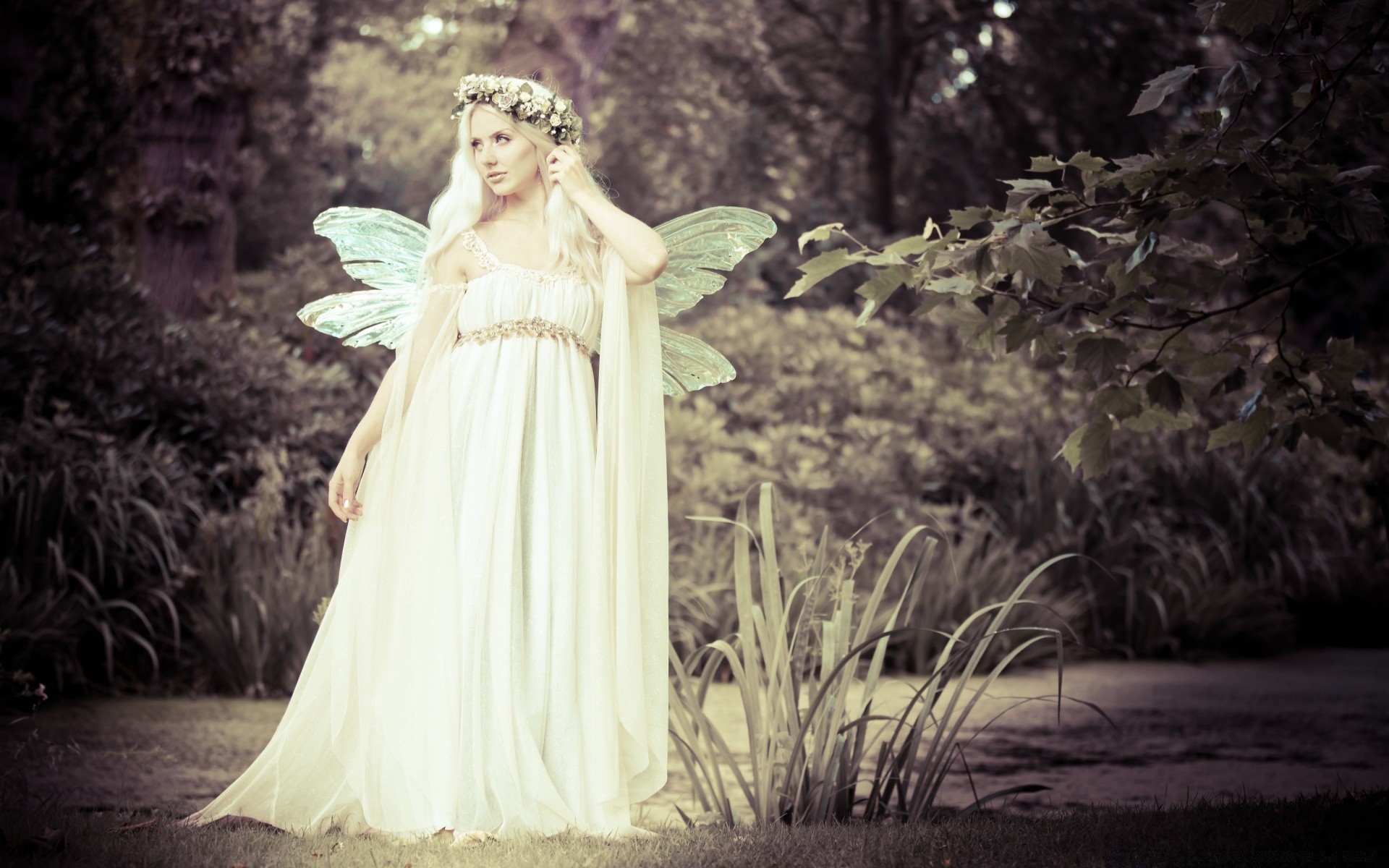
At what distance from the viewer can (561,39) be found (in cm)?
736

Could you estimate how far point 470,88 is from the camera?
338cm

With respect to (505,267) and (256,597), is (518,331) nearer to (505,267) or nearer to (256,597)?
(505,267)

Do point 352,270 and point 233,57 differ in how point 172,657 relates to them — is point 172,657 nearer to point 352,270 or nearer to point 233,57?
point 352,270

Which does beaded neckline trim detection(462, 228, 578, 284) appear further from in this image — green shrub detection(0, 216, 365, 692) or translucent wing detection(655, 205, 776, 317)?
green shrub detection(0, 216, 365, 692)

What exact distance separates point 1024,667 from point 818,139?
9.84 meters

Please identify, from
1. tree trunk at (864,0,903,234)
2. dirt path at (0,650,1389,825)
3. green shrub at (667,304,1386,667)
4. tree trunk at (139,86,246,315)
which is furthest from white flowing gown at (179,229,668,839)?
tree trunk at (864,0,903,234)

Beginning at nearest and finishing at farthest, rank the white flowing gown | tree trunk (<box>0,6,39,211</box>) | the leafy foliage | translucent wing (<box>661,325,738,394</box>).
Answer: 1. the leafy foliage
2. the white flowing gown
3. translucent wing (<box>661,325,738,394</box>)
4. tree trunk (<box>0,6,39,211</box>)

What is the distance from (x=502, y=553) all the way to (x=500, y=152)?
A: 3.71 feet

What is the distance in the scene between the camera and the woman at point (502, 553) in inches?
120

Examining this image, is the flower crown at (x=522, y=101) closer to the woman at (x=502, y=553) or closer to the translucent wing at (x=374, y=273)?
the woman at (x=502, y=553)

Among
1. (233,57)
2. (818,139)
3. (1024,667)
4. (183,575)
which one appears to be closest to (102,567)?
(183,575)

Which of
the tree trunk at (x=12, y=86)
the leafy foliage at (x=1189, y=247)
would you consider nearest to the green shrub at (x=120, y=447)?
the tree trunk at (x=12, y=86)

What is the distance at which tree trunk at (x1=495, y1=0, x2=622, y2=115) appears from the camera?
7277 millimetres

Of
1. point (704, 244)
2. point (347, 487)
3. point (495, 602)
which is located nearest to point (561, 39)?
point (704, 244)
